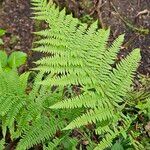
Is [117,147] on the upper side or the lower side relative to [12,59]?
lower

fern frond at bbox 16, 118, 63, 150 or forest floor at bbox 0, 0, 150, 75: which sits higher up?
forest floor at bbox 0, 0, 150, 75

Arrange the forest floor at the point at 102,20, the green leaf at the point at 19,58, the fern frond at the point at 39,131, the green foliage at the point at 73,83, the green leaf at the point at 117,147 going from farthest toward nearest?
the forest floor at the point at 102,20 < the green leaf at the point at 19,58 < the green leaf at the point at 117,147 < the fern frond at the point at 39,131 < the green foliage at the point at 73,83

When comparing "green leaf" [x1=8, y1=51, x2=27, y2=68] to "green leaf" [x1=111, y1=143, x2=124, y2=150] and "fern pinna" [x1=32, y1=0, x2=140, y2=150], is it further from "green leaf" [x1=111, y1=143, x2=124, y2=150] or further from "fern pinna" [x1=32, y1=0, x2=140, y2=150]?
"green leaf" [x1=111, y1=143, x2=124, y2=150]

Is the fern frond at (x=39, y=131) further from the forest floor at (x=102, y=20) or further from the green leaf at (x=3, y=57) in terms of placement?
the forest floor at (x=102, y=20)

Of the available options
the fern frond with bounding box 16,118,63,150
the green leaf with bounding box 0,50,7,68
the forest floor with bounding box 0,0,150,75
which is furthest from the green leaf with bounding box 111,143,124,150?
the green leaf with bounding box 0,50,7,68

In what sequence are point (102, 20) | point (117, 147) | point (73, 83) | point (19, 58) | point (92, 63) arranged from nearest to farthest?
point (73, 83) → point (92, 63) → point (117, 147) → point (19, 58) → point (102, 20)

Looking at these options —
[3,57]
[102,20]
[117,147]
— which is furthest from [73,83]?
[102,20]

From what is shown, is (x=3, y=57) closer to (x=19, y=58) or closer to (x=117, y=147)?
(x=19, y=58)

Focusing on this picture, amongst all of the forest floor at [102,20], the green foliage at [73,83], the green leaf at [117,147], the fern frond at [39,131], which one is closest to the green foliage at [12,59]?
the forest floor at [102,20]
